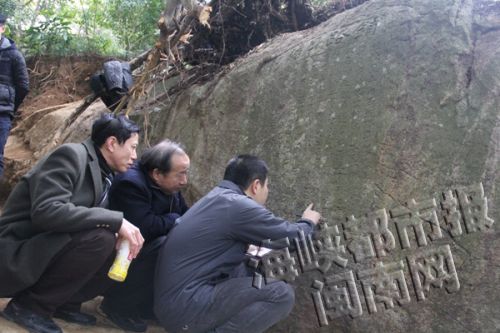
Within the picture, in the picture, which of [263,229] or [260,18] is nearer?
[263,229]

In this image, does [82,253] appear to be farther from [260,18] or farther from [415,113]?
[260,18]

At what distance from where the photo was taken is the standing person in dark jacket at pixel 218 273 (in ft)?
8.21

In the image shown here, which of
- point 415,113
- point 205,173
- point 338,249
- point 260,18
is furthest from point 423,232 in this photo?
point 260,18

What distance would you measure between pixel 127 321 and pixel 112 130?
1.19 metres

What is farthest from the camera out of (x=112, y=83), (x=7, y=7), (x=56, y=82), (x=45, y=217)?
(x=7, y=7)

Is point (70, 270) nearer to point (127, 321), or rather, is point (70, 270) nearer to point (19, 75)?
point (127, 321)

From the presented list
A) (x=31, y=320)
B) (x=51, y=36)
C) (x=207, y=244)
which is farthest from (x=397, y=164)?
(x=51, y=36)

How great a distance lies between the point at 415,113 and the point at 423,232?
0.72 metres

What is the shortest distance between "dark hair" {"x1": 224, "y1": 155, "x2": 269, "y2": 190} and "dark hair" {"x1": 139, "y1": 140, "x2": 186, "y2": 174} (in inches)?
15.4

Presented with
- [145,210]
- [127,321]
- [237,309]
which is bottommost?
[127,321]

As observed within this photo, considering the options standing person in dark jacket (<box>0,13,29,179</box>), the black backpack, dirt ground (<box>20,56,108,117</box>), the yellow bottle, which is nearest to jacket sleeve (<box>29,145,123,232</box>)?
the yellow bottle

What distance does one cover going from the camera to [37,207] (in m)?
2.39

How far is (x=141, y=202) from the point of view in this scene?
2830 mm

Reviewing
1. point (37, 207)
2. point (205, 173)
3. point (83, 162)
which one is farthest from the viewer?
point (205, 173)
